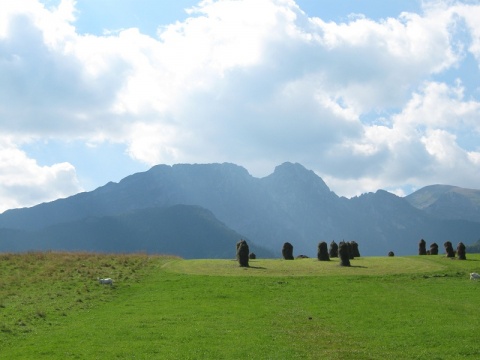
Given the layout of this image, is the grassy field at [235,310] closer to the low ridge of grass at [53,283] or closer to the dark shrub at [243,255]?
the low ridge of grass at [53,283]

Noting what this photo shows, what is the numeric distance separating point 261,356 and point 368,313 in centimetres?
1197

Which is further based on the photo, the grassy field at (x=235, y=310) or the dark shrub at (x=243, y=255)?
the dark shrub at (x=243, y=255)

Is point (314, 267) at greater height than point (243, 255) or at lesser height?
lesser

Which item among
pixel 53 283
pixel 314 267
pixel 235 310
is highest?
pixel 314 267

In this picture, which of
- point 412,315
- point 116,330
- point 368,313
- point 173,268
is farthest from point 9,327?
point 173,268

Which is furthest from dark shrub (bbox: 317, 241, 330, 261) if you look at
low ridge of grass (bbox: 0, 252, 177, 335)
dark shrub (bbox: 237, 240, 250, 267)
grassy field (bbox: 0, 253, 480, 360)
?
low ridge of grass (bbox: 0, 252, 177, 335)

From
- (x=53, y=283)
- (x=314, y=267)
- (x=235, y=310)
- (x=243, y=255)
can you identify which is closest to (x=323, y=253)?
(x=314, y=267)

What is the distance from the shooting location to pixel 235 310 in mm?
37344

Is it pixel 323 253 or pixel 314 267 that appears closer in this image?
pixel 314 267

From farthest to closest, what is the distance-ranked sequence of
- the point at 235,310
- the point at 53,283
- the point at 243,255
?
the point at 243,255 → the point at 53,283 → the point at 235,310

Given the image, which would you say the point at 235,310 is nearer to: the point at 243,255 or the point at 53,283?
the point at 53,283

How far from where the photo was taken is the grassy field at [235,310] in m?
26.8

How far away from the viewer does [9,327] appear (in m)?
31.0

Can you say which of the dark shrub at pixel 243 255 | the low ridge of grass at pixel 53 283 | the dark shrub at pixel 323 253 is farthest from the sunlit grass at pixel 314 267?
the low ridge of grass at pixel 53 283
